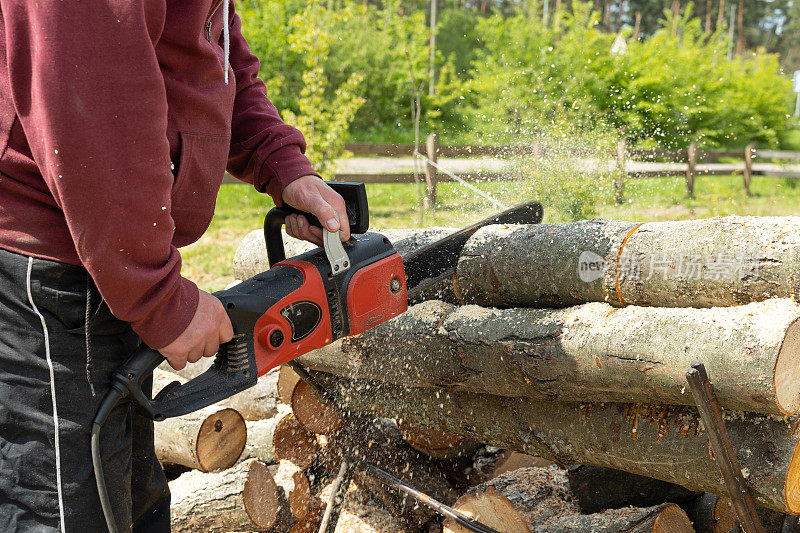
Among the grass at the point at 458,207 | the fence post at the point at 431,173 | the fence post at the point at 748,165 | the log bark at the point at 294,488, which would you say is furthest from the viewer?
the fence post at the point at 748,165

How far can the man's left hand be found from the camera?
77.8 inches

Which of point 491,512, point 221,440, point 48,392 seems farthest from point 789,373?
point 221,440

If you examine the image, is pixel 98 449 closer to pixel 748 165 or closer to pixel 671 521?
pixel 671 521

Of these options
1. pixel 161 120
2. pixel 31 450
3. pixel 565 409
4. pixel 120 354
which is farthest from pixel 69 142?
pixel 565 409

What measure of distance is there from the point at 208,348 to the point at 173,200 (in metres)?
0.38

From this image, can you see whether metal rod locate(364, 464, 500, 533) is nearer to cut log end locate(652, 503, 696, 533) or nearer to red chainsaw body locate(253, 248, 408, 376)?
cut log end locate(652, 503, 696, 533)

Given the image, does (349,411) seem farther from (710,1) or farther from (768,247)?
(710,1)

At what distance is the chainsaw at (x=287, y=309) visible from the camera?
1.57m

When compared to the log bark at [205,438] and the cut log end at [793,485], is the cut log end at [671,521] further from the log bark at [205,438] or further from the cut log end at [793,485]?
the log bark at [205,438]

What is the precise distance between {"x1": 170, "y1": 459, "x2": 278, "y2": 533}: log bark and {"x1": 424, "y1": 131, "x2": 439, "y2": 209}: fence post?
7.58 meters

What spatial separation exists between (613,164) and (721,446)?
7940mm

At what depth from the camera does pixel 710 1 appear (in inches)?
1580

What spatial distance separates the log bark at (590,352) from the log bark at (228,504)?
0.65 metres

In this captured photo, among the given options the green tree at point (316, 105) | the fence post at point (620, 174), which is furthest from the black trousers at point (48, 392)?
the fence post at point (620, 174)
